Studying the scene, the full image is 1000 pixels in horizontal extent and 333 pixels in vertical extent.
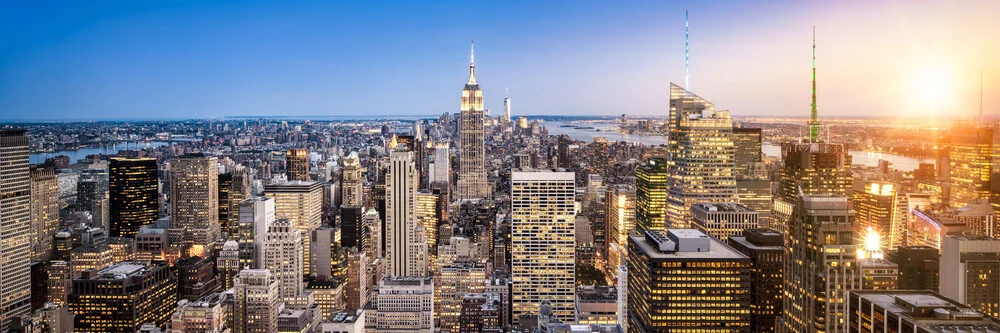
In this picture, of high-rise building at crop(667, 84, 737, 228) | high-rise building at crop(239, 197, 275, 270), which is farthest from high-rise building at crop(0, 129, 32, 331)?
high-rise building at crop(667, 84, 737, 228)

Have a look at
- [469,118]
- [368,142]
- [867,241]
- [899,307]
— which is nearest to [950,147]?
[867,241]

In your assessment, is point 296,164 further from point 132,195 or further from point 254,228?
point 254,228

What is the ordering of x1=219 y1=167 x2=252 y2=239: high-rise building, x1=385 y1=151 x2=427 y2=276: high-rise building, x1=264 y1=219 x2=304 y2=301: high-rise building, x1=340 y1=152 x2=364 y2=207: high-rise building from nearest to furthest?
x1=264 y1=219 x2=304 y2=301: high-rise building, x1=385 y1=151 x2=427 y2=276: high-rise building, x1=219 y1=167 x2=252 y2=239: high-rise building, x1=340 y1=152 x2=364 y2=207: high-rise building

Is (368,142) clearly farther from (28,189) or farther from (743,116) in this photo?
(743,116)

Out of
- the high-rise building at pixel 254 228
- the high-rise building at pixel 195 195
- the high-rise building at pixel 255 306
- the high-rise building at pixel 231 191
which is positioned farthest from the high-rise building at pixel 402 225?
the high-rise building at pixel 255 306

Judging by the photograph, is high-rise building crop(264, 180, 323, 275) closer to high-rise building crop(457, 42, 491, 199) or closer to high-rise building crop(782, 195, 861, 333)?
high-rise building crop(457, 42, 491, 199)

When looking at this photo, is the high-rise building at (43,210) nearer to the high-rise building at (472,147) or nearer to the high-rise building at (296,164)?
the high-rise building at (296,164)
